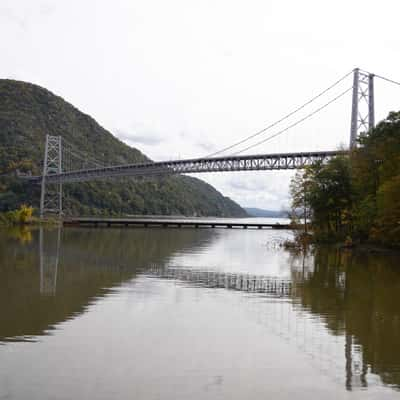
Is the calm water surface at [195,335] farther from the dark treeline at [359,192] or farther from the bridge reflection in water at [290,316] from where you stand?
the dark treeline at [359,192]

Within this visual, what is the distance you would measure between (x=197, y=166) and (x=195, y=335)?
65308mm

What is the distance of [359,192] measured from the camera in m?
36.5

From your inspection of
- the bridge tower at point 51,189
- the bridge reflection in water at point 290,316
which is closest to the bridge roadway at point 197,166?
the bridge tower at point 51,189

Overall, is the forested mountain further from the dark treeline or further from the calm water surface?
the calm water surface

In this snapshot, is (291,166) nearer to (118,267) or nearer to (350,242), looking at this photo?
(350,242)

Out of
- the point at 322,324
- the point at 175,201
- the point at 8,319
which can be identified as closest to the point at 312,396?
the point at 322,324

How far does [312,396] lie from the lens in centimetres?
726

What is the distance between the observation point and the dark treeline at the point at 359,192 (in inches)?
1215

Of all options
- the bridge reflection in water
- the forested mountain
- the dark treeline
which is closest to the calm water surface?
the bridge reflection in water

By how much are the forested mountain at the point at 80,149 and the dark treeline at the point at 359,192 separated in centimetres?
5201

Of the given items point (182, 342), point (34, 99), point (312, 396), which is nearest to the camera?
point (312, 396)

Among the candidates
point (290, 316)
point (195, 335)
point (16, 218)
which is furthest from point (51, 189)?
point (195, 335)

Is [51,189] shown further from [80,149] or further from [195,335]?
[195,335]

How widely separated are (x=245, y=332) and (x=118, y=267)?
1208cm
